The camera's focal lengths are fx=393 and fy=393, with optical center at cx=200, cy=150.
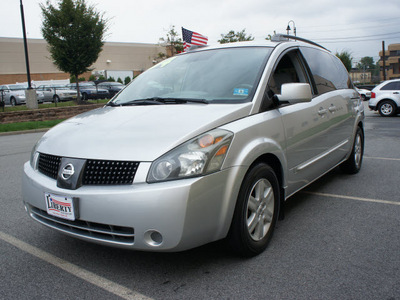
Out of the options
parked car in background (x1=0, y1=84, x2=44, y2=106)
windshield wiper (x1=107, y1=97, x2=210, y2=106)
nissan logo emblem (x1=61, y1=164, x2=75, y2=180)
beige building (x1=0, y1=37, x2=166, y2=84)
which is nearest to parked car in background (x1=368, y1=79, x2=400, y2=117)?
windshield wiper (x1=107, y1=97, x2=210, y2=106)

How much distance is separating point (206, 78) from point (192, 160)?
4.43 ft

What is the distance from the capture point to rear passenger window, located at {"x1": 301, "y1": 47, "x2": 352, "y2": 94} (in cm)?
443

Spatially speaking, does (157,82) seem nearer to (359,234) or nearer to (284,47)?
(284,47)

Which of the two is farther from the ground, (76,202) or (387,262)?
(76,202)

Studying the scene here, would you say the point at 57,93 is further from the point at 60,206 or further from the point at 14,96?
the point at 60,206

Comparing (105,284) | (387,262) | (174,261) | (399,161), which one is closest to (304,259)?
(387,262)

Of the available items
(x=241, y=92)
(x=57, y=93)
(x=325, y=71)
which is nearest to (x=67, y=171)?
(x=241, y=92)

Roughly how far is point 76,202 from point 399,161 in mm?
5877

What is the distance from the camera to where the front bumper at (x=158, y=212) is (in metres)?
2.43

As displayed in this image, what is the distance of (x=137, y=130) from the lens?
285cm

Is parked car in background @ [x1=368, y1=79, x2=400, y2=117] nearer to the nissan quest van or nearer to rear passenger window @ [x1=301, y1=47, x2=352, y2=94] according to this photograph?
rear passenger window @ [x1=301, y1=47, x2=352, y2=94]

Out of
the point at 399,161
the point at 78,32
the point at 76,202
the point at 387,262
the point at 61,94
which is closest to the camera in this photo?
the point at 76,202

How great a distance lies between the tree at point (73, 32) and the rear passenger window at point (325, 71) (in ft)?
62.2

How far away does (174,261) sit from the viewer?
300 cm
